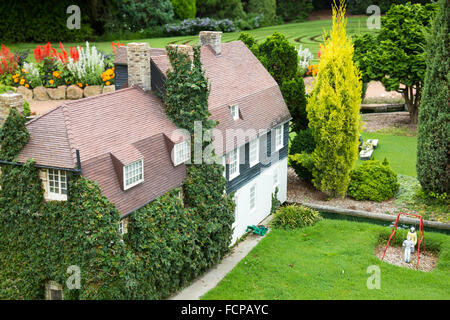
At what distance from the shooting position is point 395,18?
3750cm

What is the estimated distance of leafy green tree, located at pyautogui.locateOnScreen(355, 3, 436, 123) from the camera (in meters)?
36.7

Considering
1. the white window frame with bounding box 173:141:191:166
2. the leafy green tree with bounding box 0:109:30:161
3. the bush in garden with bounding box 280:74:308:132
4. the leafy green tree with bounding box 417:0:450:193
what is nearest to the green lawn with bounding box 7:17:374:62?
the bush in garden with bounding box 280:74:308:132

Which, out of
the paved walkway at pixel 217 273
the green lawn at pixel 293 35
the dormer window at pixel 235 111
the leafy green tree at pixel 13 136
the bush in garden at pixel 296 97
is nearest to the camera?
the leafy green tree at pixel 13 136

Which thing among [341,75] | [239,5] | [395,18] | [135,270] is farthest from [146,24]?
[135,270]

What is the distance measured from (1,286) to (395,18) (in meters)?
30.9

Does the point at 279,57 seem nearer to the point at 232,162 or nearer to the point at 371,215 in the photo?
the point at 232,162

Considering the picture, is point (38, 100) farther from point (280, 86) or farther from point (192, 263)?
point (192, 263)

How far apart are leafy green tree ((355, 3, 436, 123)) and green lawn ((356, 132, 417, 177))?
351 centimetres

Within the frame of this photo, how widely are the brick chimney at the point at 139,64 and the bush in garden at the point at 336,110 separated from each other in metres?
9.17

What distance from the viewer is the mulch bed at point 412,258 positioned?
21.6 m

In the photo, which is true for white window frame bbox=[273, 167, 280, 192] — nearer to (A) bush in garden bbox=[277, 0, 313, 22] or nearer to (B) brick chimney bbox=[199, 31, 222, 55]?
(B) brick chimney bbox=[199, 31, 222, 55]

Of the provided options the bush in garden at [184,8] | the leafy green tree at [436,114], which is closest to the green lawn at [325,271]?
the leafy green tree at [436,114]

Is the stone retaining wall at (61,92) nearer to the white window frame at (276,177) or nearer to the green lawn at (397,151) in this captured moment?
the white window frame at (276,177)

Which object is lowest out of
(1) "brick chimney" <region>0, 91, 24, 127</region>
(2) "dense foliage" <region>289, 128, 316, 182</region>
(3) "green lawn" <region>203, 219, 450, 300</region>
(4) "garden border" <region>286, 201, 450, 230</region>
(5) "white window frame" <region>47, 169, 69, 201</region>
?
(3) "green lawn" <region>203, 219, 450, 300</region>
